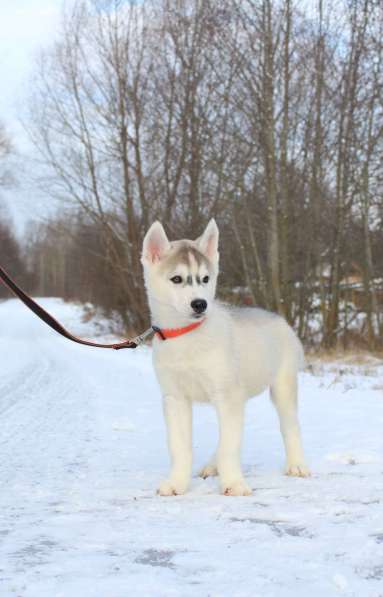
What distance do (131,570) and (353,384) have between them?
8549 millimetres

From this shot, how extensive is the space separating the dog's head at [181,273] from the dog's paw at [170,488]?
1034 millimetres

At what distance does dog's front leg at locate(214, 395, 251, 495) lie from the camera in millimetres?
4305

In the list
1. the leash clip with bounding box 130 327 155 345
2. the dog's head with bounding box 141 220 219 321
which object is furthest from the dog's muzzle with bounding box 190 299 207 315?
the leash clip with bounding box 130 327 155 345

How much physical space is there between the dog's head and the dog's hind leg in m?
1.19

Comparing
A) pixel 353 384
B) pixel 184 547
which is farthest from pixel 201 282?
pixel 353 384

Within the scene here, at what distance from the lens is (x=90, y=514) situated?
379 centimetres

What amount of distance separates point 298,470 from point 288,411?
467 millimetres

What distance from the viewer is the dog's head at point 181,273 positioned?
4.23 m

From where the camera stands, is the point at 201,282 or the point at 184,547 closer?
the point at 184,547

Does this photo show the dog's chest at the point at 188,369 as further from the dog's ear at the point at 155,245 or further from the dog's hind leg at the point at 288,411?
the dog's hind leg at the point at 288,411

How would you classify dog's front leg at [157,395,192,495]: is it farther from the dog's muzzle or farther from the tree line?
the tree line

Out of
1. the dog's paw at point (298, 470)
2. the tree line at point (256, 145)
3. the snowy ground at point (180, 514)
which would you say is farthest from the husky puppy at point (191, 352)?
the tree line at point (256, 145)

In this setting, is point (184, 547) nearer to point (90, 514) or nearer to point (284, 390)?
point (90, 514)

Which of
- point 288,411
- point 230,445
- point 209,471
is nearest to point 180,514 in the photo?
point 230,445
